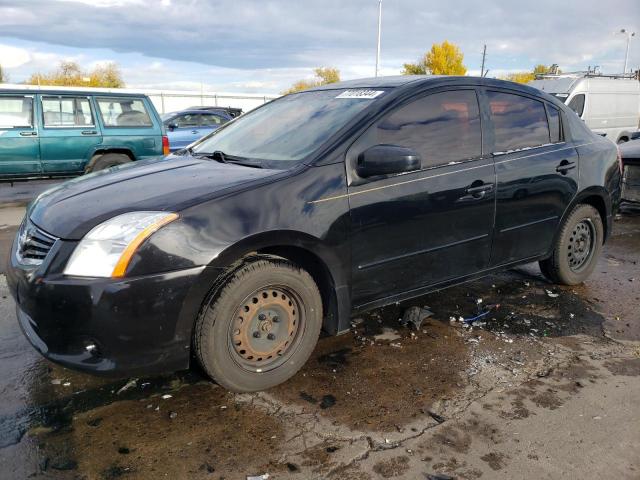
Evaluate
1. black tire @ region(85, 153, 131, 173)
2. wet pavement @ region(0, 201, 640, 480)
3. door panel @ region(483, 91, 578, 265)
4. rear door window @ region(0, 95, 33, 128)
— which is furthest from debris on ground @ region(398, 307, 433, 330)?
rear door window @ region(0, 95, 33, 128)

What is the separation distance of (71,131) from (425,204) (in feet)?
26.2

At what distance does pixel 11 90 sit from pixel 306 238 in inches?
324

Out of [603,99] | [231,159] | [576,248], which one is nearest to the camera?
[231,159]

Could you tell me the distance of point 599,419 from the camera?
2.77 m

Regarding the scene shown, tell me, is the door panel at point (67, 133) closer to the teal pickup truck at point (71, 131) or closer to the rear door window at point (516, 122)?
the teal pickup truck at point (71, 131)

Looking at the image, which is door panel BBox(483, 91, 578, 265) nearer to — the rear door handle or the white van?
the rear door handle

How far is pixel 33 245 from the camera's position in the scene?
9.13 ft

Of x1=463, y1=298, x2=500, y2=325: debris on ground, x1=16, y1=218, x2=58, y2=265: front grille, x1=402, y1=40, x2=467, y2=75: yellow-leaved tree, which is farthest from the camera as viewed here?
x1=402, y1=40, x2=467, y2=75: yellow-leaved tree

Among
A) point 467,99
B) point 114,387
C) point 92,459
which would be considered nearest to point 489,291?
point 467,99

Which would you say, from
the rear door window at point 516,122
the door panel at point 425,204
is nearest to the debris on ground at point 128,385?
the door panel at point 425,204

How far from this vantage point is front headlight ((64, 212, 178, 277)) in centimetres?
250

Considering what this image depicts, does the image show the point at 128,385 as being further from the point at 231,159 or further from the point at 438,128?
the point at 438,128

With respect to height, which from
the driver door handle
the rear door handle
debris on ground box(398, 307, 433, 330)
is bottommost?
debris on ground box(398, 307, 433, 330)

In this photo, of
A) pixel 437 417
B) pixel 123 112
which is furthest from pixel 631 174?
pixel 123 112
